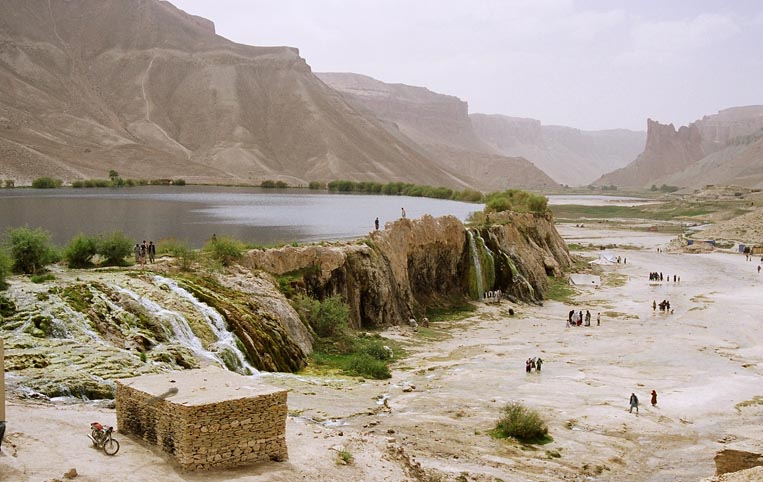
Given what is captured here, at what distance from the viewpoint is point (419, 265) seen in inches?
1476

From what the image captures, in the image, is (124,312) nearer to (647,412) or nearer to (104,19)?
(647,412)

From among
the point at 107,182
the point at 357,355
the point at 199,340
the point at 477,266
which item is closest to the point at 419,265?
the point at 477,266

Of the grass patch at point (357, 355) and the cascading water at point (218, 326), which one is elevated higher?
the cascading water at point (218, 326)

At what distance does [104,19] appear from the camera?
17375 centimetres

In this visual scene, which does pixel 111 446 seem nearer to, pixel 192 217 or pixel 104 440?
pixel 104 440

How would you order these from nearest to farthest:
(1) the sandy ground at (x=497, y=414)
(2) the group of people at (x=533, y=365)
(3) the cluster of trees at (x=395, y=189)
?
(1) the sandy ground at (x=497, y=414) < (2) the group of people at (x=533, y=365) < (3) the cluster of trees at (x=395, y=189)

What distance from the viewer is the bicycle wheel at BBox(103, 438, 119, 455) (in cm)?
1171

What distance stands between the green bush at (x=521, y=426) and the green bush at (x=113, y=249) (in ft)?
47.7

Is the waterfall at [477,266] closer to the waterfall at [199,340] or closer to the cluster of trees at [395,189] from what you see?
the waterfall at [199,340]

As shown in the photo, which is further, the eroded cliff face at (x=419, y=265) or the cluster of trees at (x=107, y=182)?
the cluster of trees at (x=107, y=182)

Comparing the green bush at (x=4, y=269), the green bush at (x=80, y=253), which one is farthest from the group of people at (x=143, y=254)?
the green bush at (x=4, y=269)

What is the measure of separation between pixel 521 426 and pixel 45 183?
81.6 meters

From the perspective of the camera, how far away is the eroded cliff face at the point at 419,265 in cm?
2895

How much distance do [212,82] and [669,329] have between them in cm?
14240
